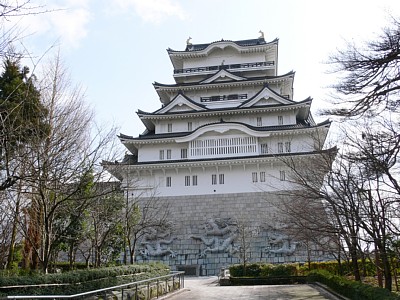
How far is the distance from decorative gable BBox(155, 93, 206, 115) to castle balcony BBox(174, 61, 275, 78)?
5.45 m

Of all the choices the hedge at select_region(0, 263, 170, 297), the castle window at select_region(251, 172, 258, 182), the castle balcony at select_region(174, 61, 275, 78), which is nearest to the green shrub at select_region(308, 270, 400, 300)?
the hedge at select_region(0, 263, 170, 297)

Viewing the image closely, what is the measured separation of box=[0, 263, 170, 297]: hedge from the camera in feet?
32.0

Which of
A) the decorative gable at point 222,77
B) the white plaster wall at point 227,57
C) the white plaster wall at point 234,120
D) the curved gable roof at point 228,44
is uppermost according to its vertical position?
the curved gable roof at point 228,44

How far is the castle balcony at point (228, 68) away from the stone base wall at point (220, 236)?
15233 mm

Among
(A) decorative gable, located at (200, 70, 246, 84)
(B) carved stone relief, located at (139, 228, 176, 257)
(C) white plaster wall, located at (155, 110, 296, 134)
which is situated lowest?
(B) carved stone relief, located at (139, 228, 176, 257)

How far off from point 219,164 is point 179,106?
8.57 meters

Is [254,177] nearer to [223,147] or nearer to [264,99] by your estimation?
[223,147]

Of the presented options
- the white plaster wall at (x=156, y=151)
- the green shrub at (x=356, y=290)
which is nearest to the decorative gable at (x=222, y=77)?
the white plaster wall at (x=156, y=151)

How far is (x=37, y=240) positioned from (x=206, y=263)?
17186 millimetres

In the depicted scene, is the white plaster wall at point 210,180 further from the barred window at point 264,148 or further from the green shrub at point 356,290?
the green shrub at point 356,290

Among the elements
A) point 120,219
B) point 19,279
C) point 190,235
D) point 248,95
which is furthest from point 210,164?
point 19,279

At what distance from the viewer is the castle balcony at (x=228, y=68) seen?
42406 mm

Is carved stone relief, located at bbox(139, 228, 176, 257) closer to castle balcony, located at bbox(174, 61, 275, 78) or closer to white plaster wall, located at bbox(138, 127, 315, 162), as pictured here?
white plaster wall, located at bbox(138, 127, 315, 162)

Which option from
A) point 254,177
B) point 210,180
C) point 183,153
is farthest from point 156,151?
point 254,177
